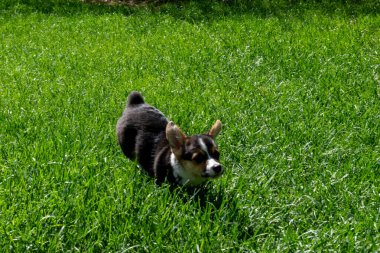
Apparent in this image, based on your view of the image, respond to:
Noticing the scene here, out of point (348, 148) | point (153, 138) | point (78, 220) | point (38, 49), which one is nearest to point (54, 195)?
point (78, 220)

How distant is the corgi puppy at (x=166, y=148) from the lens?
3783mm

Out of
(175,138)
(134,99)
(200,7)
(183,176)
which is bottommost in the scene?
(200,7)

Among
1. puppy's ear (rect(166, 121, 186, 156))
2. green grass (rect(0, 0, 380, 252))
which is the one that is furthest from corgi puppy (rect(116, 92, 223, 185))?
green grass (rect(0, 0, 380, 252))

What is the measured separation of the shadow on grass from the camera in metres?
12.0

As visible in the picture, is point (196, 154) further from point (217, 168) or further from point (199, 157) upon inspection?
point (217, 168)

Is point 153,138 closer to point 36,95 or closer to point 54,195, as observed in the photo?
point 54,195

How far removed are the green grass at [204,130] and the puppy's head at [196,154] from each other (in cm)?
19

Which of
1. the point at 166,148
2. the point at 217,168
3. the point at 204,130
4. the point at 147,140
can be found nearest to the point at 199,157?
the point at 217,168

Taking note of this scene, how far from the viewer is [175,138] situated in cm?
393

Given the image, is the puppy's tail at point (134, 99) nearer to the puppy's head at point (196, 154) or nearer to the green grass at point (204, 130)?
the green grass at point (204, 130)

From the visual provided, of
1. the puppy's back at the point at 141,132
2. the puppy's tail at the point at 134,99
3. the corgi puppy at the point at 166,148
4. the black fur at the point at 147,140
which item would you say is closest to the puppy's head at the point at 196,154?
the corgi puppy at the point at 166,148

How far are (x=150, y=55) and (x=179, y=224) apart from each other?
17.8 ft

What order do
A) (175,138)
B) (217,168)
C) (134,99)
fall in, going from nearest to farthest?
1. (217,168)
2. (175,138)
3. (134,99)

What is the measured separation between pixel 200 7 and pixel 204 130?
28.4ft
